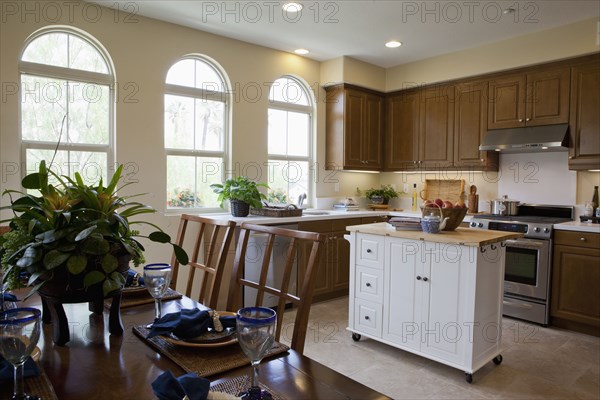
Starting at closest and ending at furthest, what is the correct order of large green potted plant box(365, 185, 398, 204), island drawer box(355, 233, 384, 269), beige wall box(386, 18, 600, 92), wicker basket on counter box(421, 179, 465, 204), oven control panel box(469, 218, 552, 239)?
1. island drawer box(355, 233, 384, 269)
2. oven control panel box(469, 218, 552, 239)
3. beige wall box(386, 18, 600, 92)
4. wicker basket on counter box(421, 179, 465, 204)
5. large green potted plant box(365, 185, 398, 204)

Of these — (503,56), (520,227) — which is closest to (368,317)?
(520,227)

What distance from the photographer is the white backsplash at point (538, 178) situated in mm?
4105

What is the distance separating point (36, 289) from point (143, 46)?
3100 millimetres

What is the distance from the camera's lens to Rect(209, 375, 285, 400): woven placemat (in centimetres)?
89

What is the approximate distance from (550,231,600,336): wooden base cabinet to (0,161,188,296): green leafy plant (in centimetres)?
350

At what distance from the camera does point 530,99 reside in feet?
13.3

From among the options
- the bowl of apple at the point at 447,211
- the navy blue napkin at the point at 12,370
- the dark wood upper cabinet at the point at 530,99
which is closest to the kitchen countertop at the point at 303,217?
the dark wood upper cabinet at the point at 530,99

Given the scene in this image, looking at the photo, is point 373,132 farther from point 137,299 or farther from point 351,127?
point 137,299

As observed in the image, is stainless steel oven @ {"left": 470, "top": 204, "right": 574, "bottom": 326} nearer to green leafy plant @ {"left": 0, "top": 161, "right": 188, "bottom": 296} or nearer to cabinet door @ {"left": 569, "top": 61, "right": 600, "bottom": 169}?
cabinet door @ {"left": 569, "top": 61, "right": 600, "bottom": 169}

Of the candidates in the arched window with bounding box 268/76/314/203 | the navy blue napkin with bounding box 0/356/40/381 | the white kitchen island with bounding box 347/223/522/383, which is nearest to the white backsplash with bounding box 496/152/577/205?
the white kitchen island with bounding box 347/223/522/383

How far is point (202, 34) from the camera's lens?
3.99 m

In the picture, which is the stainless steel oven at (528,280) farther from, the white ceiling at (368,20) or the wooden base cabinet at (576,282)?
the white ceiling at (368,20)

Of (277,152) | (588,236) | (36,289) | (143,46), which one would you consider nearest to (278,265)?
(277,152)

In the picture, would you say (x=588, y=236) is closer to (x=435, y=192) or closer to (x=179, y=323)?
(x=435, y=192)
